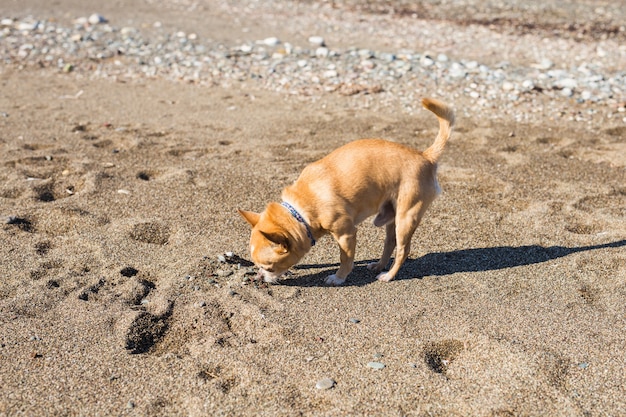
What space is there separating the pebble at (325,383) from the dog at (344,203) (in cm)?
106

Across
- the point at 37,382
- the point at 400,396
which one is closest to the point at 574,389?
the point at 400,396

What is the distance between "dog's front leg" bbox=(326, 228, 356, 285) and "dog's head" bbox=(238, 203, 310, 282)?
0.89 ft

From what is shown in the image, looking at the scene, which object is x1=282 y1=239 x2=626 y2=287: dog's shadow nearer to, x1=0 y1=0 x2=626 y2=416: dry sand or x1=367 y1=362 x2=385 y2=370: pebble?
x1=0 y1=0 x2=626 y2=416: dry sand

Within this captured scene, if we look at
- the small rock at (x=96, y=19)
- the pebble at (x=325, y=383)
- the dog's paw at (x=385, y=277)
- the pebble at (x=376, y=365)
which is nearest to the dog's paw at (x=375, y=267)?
the dog's paw at (x=385, y=277)

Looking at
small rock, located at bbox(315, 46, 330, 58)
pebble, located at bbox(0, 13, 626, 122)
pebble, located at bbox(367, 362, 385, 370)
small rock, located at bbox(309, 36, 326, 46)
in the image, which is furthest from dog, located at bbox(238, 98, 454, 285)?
small rock, located at bbox(309, 36, 326, 46)

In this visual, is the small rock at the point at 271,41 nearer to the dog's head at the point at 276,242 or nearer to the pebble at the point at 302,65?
the pebble at the point at 302,65

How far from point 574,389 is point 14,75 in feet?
31.6

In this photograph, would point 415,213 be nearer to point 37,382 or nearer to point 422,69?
point 37,382

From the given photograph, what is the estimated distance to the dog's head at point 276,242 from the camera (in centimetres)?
454

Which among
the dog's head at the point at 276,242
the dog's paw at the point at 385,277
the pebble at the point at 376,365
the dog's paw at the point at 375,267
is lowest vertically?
the dog's paw at the point at 375,267

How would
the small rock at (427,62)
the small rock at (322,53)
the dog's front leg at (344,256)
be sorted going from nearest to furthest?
the dog's front leg at (344,256) < the small rock at (427,62) < the small rock at (322,53)

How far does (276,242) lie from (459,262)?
63.9 inches

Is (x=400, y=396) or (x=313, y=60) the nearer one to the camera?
(x=400, y=396)

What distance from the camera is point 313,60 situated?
10531 mm
